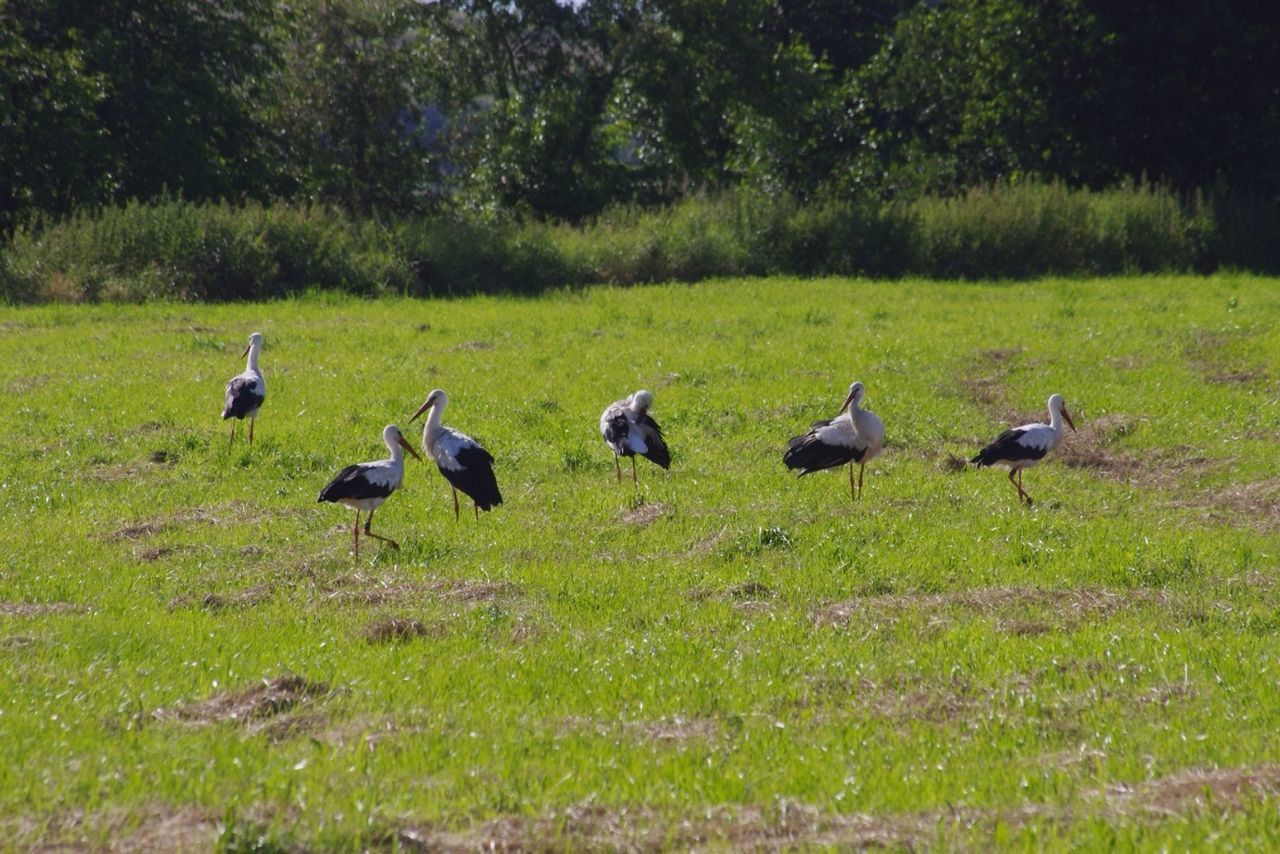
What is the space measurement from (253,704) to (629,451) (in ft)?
22.4

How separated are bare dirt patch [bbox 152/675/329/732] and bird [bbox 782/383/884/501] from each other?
22.0ft

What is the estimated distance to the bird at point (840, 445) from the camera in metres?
13.1

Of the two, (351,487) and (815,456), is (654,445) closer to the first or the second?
(815,456)

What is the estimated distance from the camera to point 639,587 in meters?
9.74

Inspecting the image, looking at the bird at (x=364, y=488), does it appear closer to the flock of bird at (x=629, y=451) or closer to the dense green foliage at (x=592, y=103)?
the flock of bird at (x=629, y=451)

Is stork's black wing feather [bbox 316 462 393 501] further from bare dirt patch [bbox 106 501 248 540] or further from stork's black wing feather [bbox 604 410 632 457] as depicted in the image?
stork's black wing feather [bbox 604 410 632 457]

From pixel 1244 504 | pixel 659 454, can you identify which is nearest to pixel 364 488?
pixel 659 454

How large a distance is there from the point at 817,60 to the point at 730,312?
78.8 ft

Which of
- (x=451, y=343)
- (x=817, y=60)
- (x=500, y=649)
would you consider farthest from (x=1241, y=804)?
(x=817, y=60)

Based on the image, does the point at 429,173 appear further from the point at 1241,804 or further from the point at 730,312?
the point at 1241,804

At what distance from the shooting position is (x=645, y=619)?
355 inches

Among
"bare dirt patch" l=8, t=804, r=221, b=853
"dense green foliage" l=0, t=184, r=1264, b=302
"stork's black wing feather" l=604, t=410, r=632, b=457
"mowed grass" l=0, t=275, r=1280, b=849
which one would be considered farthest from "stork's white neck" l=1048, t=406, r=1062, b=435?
"dense green foliage" l=0, t=184, r=1264, b=302

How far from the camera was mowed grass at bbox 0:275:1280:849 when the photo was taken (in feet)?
19.3

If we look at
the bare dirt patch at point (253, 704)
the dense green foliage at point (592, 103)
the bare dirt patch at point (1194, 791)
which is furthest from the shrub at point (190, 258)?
the bare dirt patch at point (1194, 791)
